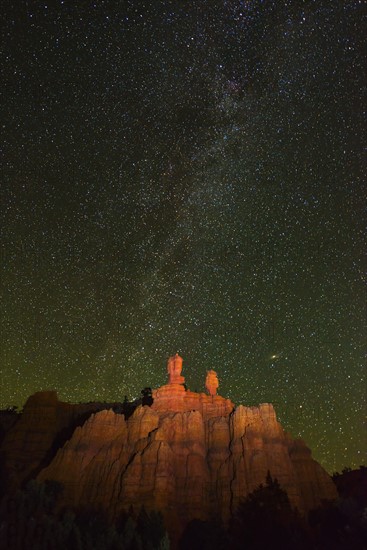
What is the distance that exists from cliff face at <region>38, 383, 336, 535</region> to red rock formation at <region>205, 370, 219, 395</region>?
628cm

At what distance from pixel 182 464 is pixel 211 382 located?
14.3 meters

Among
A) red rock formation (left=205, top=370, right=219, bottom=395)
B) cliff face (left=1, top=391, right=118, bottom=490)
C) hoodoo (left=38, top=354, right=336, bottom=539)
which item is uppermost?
red rock formation (left=205, top=370, right=219, bottom=395)

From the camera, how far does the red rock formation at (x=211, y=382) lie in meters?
56.4

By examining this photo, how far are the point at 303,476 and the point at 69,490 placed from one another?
816 inches

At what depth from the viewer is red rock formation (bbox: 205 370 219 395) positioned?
185 ft

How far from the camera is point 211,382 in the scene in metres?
56.7

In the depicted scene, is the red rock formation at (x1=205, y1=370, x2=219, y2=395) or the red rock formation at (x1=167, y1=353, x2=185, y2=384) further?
the red rock formation at (x1=205, y1=370, x2=219, y2=395)

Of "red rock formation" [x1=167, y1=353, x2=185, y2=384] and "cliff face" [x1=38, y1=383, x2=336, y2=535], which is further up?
"red rock formation" [x1=167, y1=353, x2=185, y2=384]

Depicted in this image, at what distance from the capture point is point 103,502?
40938 millimetres

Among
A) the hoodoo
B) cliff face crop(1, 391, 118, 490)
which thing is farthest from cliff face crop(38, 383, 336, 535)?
cliff face crop(1, 391, 118, 490)

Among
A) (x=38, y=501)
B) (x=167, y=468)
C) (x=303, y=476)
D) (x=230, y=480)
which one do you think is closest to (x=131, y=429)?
(x=167, y=468)

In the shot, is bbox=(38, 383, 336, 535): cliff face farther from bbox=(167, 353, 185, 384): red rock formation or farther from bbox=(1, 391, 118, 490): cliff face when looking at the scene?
bbox=(1, 391, 118, 490): cliff face

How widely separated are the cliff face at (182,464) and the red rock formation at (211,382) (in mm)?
6277

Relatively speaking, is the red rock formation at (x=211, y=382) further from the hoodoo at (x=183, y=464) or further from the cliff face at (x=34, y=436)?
the cliff face at (x=34, y=436)
